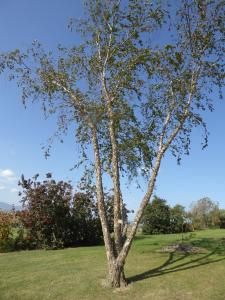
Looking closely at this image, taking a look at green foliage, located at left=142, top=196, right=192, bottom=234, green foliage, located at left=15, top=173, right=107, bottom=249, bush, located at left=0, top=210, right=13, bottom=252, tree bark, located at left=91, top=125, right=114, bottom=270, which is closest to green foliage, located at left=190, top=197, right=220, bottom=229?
green foliage, located at left=142, top=196, right=192, bottom=234

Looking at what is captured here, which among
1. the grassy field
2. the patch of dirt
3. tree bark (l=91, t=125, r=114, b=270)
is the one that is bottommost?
the grassy field

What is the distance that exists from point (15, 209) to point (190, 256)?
1085 cm

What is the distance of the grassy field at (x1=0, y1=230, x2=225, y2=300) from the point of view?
10141mm

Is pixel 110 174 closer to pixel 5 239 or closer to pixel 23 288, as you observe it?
pixel 23 288

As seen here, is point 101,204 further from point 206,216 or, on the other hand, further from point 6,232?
point 206,216

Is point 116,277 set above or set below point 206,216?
below

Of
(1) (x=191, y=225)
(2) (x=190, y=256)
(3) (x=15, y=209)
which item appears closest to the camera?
(2) (x=190, y=256)

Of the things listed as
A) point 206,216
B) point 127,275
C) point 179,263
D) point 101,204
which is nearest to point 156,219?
point 206,216

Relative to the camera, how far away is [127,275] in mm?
12070

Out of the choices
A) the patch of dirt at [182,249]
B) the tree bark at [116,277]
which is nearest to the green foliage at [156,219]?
the patch of dirt at [182,249]

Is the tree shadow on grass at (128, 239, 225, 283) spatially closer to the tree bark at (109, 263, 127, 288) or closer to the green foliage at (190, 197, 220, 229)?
the tree bark at (109, 263, 127, 288)

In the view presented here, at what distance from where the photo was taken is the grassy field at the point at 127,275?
1014cm

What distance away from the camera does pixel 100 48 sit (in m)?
13.0

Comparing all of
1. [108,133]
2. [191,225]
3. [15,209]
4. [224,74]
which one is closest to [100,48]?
[108,133]
